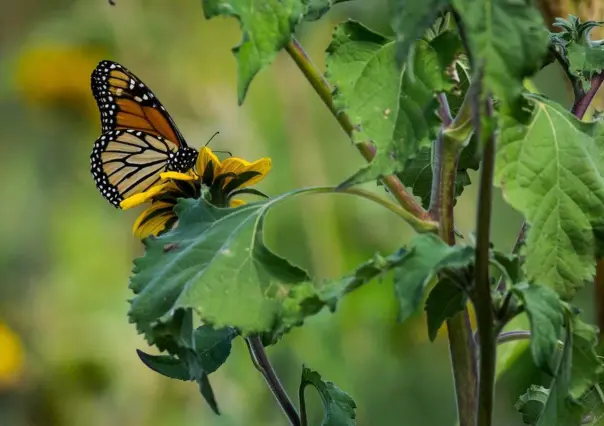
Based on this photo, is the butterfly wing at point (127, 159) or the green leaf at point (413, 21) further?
the butterfly wing at point (127, 159)

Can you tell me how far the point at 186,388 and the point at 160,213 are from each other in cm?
92

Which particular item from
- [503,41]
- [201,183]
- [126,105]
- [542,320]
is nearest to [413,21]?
[503,41]

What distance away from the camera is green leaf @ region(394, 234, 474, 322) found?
0.27 meters

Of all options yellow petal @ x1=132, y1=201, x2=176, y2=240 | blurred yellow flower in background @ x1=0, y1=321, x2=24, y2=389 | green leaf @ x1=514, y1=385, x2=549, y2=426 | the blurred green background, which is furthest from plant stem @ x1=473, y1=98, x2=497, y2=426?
blurred yellow flower in background @ x1=0, y1=321, x2=24, y2=389

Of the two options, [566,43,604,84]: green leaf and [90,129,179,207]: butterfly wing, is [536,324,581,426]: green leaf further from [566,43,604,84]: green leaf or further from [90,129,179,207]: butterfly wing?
[90,129,179,207]: butterfly wing

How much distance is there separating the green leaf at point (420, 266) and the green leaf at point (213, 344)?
156 millimetres

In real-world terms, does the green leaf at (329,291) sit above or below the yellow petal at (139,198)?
below

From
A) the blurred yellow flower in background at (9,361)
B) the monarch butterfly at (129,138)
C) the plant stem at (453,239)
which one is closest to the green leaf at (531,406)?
the plant stem at (453,239)

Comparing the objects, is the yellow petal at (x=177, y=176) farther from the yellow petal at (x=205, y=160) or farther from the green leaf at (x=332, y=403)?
the green leaf at (x=332, y=403)

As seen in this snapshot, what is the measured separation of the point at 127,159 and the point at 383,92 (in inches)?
17.2

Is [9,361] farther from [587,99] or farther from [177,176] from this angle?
[587,99]

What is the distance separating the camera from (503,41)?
0.23 m

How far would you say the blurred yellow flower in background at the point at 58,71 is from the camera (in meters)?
1.41

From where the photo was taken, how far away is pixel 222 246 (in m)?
0.35
